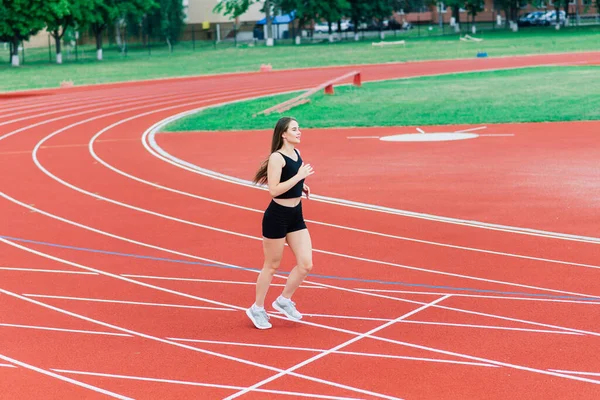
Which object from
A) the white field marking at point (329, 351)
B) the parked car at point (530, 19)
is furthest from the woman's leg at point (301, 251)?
the parked car at point (530, 19)

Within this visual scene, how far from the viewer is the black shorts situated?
739cm

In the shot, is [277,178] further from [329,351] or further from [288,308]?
[329,351]

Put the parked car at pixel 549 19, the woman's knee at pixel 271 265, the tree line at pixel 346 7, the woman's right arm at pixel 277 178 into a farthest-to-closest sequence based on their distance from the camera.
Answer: the parked car at pixel 549 19, the tree line at pixel 346 7, the woman's knee at pixel 271 265, the woman's right arm at pixel 277 178

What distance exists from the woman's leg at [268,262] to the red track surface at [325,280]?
0.31 meters

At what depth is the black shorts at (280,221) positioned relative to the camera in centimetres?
739

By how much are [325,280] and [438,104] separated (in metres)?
18.0

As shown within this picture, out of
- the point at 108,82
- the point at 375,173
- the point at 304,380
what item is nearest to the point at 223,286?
the point at 304,380

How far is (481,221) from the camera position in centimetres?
1120

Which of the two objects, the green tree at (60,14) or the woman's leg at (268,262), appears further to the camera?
the green tree at (60,14)

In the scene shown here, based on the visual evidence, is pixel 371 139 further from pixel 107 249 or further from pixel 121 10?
pixel 121 10

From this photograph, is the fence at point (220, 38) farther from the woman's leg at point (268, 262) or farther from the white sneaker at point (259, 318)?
the white sneaker at point (259, 318)

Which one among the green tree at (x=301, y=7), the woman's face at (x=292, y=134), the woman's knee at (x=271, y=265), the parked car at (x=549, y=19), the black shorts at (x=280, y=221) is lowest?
the woman's knee at (x=271, y=265)

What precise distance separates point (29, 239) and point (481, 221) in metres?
5.43

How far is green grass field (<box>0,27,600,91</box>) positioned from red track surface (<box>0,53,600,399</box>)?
27931 mm
